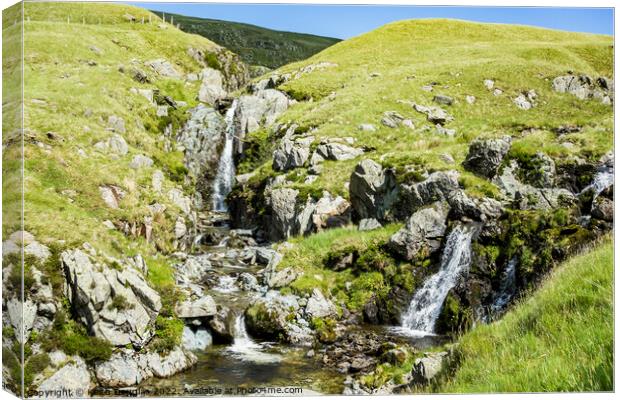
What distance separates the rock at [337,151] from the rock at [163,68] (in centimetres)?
2504

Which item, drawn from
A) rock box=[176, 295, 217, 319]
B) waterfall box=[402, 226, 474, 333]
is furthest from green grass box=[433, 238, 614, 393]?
rock box=[176, 295, 217, 319]

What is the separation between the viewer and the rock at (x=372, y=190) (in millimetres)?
22891

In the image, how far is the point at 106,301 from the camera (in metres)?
12.7

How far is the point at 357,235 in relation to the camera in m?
21.6

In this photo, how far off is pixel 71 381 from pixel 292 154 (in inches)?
852

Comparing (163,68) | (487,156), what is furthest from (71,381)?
(163,68)

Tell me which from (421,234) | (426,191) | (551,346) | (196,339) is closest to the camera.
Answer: (551,346)

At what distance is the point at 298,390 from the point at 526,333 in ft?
16.0

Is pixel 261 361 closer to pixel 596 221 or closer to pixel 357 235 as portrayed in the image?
pixel 357 235

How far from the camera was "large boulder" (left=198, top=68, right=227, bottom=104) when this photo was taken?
157 ft

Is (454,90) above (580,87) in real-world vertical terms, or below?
above

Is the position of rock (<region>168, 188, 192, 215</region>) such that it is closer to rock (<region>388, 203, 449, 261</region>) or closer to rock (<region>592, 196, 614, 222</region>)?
rock (<region>388, 203, 449, 261</region>)

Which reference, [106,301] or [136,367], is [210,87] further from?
[136,367]

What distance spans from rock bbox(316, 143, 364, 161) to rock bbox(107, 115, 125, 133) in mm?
11204
